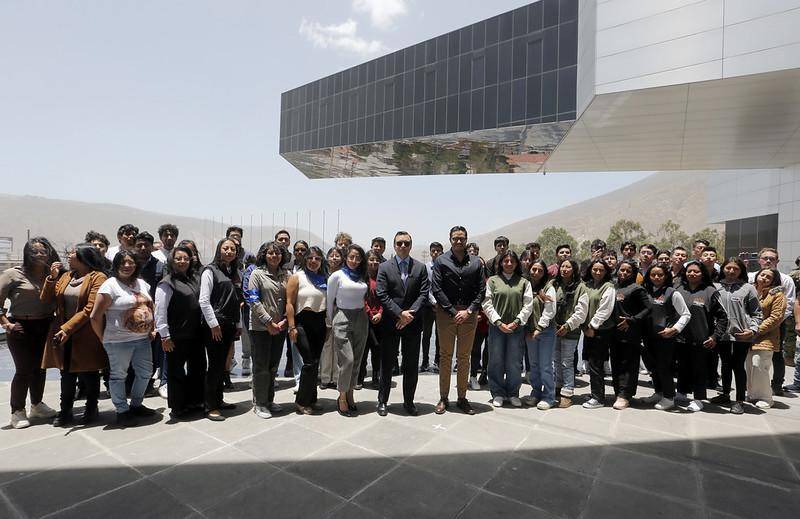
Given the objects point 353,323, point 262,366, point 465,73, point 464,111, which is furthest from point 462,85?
point 262,366

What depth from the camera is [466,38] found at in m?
19.0

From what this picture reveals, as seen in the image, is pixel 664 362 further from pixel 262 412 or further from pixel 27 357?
pixel 27 357

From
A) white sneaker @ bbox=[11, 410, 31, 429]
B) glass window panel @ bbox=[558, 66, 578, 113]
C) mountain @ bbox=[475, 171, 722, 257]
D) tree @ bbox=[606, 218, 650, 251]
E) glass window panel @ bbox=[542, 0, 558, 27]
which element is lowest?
white sneaker @ bbox=[11, 410, 31, 429]

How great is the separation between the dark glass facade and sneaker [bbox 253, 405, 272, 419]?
49.2 ft

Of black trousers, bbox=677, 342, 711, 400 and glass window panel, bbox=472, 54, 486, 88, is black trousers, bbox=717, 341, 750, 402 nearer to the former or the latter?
black trousers, bbox=677, 342, 711, 400

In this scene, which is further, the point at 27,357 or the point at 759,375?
the point at 759,375

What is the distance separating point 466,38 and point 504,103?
12.7 ft

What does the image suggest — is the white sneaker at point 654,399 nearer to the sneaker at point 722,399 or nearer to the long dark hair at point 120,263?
the sneaker at point 722,399

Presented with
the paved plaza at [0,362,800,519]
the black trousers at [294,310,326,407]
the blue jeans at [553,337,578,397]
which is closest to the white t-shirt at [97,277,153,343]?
the paved plaza at [0,362,800,519]

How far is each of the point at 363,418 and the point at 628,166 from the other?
20.6 m

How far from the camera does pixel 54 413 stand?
3.96 m

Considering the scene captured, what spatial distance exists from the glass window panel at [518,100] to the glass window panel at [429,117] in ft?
14.1

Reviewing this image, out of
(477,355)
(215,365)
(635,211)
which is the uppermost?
(635,211)

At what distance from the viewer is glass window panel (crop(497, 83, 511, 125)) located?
17.6 m
